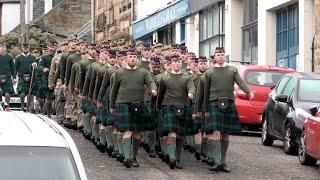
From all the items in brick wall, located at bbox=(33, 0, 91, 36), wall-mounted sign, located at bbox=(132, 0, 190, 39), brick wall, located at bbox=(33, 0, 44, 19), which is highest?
brick wall, located at bbox=(33, 0, 44, 19)

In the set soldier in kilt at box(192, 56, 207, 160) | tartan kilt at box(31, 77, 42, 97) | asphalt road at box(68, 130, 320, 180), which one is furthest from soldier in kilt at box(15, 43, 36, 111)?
soldier in kilt at box(192, 56, 207, 160)

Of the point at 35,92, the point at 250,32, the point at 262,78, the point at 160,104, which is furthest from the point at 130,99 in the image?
the point at 250,32

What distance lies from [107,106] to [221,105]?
9.33ft

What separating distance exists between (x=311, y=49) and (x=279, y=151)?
31.3 ft

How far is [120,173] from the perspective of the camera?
47.6ft

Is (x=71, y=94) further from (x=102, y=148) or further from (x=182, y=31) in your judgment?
(x=182, y=31)

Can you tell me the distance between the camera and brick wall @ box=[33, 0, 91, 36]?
66.6 meters

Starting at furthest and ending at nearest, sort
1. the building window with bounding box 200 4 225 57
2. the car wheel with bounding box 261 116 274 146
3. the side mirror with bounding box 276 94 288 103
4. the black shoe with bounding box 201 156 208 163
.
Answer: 1. the building window with bounding box 200 4 225 57
2. the car wheel with bounding box 261 116 274 146
3. the side mirror with bounding box 276 94 288 103
4. the black shoe with bounding box 201 156 208 163

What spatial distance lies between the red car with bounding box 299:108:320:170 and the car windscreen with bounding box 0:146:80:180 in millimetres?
7624

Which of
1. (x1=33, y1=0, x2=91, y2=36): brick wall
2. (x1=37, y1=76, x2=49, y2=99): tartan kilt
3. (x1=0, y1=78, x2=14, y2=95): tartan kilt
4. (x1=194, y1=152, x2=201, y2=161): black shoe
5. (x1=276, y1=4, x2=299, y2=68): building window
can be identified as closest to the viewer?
(x1=194, y1=152, x2=201, y2=161): black shoe

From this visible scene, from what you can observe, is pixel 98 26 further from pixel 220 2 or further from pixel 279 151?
pixel 279 151

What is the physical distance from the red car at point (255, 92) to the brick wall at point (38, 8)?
5096 centimetres

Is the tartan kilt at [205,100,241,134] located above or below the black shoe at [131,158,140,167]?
above

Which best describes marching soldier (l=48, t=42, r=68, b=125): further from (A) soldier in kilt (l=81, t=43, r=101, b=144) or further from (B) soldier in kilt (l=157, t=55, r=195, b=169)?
(B) soldier in kilt (l=157, t=55, r=195, b=169)
